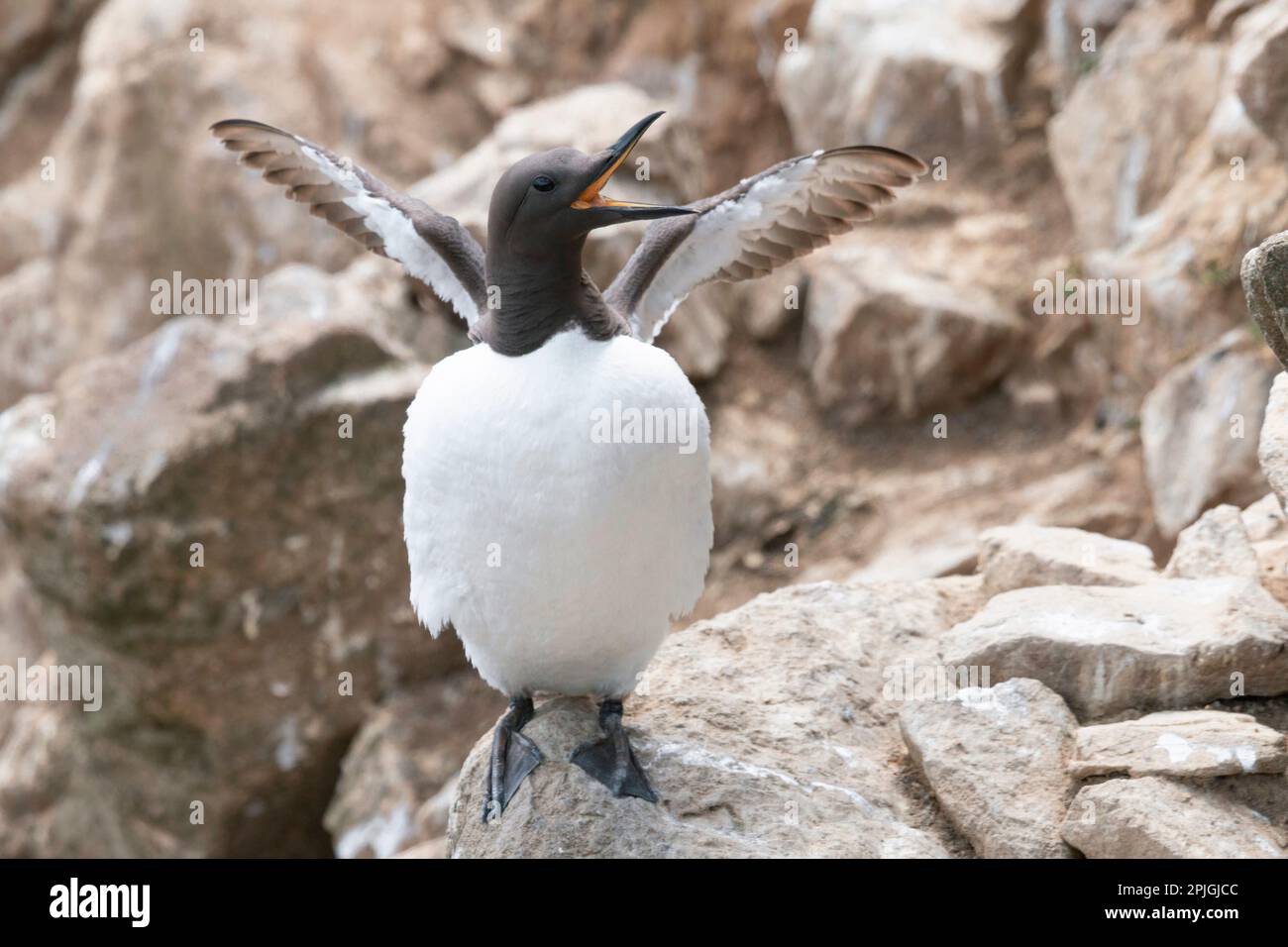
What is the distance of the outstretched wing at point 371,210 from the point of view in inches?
231

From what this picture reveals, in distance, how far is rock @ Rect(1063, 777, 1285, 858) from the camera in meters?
4.62

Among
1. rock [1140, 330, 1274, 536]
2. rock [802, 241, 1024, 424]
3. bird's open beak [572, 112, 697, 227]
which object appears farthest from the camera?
rock [802, 241, 1024, 424]

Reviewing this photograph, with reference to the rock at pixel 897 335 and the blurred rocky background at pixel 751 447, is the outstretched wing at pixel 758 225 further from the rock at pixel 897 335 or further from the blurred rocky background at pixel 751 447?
the rock at pixel 897 335

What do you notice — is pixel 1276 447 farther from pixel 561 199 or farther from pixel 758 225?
pixel 561 199

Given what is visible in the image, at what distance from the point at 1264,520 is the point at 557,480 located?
3599 millimetres

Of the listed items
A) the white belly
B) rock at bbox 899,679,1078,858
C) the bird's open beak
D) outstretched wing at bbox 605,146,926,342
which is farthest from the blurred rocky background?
the bird's open beak

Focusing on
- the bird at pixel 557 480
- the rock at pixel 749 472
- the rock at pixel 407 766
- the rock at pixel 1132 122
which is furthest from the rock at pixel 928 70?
the bird at pixel 557 480

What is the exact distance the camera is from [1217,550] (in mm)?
6289

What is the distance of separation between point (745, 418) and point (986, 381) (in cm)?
207

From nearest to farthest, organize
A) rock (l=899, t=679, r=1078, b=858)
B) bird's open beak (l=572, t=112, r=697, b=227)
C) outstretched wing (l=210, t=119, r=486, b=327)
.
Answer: bird's open beak (l=572, t=112, r=697, b=227) < rock (l=899, t=679, r=1078, b=858) < outstretched wing (l=210, t=119, r=486, b=327)

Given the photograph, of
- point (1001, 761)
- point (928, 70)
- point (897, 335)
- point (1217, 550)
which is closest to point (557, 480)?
point (1001, 761)

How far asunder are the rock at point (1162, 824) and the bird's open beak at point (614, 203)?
2383 mm

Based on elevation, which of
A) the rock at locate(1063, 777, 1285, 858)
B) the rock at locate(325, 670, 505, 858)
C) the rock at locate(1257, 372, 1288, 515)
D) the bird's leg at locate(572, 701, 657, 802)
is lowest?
the rock at locate(325, 670, 505, 858)

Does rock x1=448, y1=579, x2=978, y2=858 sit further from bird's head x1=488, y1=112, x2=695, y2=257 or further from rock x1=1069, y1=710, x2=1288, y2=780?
bird's head x1=488, y1=112, x2=695, y2=257
